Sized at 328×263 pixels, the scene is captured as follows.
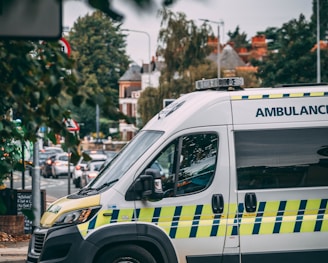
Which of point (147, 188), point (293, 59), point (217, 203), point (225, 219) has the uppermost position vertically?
point (293, 59)

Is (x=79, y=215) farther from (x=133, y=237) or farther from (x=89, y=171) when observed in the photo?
(x=89, y=171)

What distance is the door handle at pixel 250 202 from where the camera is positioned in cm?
1010

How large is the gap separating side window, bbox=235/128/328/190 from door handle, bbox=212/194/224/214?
0.24 metres

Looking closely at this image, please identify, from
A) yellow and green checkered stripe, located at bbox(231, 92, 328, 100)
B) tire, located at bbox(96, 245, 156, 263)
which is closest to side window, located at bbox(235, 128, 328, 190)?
yellow and green checkered stripe, located at bbox(231, 92, 328, 100)

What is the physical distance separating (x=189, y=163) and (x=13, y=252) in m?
6.37

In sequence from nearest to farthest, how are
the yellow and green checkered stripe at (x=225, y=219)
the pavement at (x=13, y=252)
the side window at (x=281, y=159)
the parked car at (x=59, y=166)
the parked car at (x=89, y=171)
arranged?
the yellow and green checkered stripe at (x=225, y=219)
the side window at (x=281, y=159)
the pavement at (x=13, y=252)
the parked car at (x=89, y=171)
the parked car at (x=59, y=166)

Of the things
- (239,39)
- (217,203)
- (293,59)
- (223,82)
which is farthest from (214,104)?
(239,39)

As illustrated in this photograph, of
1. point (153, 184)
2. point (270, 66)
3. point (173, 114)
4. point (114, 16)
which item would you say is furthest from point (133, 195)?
point (270, 66)

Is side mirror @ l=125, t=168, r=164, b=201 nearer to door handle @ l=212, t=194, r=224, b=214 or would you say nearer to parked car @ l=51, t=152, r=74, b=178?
door handle @ l=212, t=194, r=224, b=214

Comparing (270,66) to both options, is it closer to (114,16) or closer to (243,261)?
(243,261)

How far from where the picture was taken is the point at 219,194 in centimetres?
1006

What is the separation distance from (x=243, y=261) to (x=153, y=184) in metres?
1.17

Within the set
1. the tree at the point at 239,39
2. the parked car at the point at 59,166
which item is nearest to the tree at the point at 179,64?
the parked car at the point at 59,166

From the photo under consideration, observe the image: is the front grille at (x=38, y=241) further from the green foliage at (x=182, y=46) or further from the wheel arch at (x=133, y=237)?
the green foliage at (x=182, y=46)
